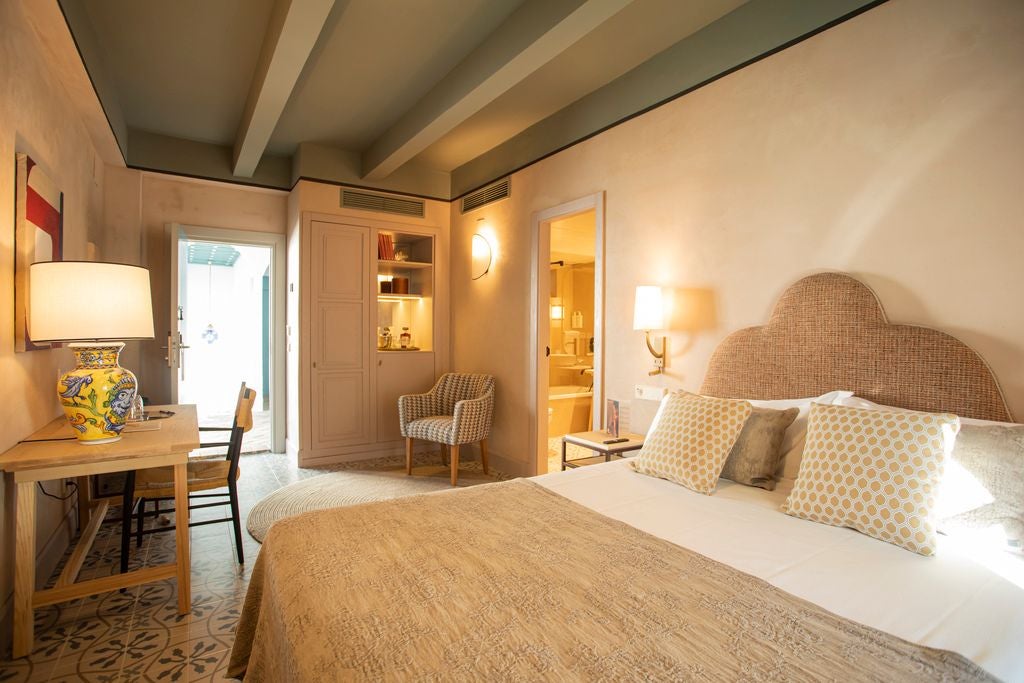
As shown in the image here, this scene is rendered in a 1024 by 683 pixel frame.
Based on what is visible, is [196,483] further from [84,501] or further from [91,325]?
[91,325]

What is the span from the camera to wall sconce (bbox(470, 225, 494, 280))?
4633mm

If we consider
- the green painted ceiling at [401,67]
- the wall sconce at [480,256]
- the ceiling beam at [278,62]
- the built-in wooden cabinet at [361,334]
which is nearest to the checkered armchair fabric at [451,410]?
the built-in wooden cabinet at [361,334]

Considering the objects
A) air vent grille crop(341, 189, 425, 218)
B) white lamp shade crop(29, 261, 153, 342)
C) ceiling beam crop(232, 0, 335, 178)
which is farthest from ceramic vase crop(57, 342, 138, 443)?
air vent grille crop(341, 189, 425, 218)

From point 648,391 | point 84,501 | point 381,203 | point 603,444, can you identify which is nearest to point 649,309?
point 648,391

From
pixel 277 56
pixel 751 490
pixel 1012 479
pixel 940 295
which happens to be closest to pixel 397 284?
pixel 277 56

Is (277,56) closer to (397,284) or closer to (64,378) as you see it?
(64,378)

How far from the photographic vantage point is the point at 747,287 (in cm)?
254

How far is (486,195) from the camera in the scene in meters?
4.63

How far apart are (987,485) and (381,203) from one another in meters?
4.65

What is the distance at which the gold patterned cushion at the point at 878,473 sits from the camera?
1.47m

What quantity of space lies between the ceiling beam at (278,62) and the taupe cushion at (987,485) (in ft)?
9.48

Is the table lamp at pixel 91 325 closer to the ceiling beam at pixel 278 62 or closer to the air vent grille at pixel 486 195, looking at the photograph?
the ceiling beam at pixel 278 62

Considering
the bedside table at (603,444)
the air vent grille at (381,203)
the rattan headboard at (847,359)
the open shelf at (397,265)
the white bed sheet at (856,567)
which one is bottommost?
the bedside table at (603,444)

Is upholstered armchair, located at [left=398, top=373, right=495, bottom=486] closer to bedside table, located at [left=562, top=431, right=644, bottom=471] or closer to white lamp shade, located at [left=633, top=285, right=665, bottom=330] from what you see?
bedside table, located at [left=562, top=431, right=644, bottom=471]
